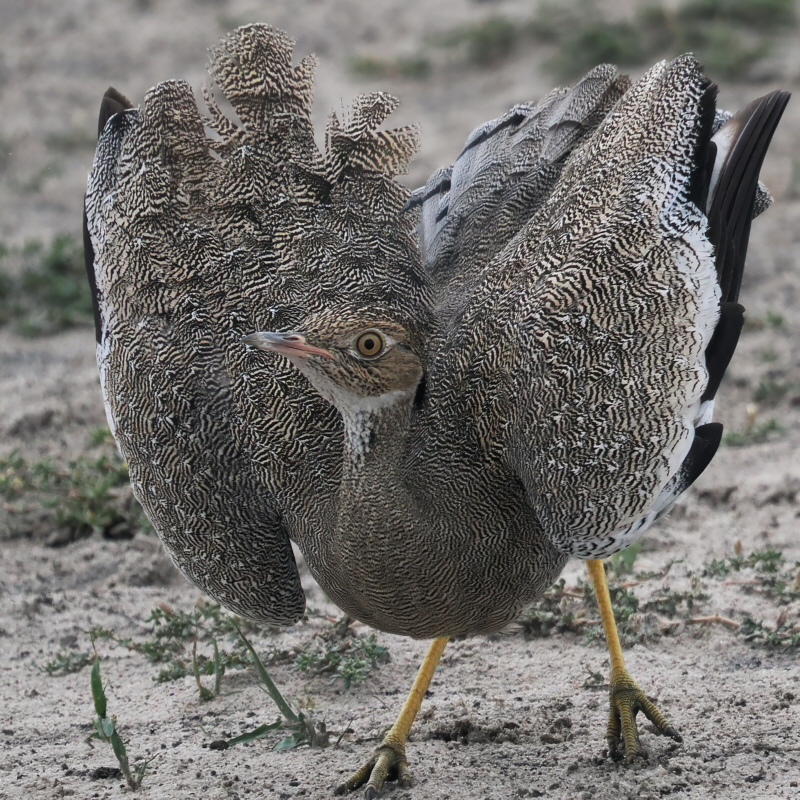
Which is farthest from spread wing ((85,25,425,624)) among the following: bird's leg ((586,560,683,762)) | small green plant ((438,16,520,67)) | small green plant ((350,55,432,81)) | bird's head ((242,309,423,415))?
small green plant ((438,16,520,67))

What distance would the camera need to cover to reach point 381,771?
4.22 metres

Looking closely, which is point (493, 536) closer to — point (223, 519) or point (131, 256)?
point (223, 519)

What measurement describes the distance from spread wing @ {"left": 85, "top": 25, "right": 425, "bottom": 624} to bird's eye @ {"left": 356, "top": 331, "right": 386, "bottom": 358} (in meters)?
0.47

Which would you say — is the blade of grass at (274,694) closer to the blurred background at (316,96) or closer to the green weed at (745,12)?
the blurred background at (316,96)

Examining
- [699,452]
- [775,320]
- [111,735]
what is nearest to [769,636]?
[699,452]

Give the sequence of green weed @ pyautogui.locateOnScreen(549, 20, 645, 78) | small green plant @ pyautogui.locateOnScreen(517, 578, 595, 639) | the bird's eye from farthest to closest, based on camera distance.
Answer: green weed @ pyautogui.locateOnScreen(549, 20, 645, 78) → small green plant @ pyautogui.locateOnScreen(517, 578, 595, 639) → the bird's eye

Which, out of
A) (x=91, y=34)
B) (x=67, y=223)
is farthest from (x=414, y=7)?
(x=67, y=223)

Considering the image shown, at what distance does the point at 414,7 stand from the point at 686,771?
12.0 metres

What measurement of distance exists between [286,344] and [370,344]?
27 cm

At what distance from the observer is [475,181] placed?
4.99 meters

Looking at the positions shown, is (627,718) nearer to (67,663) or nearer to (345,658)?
(345,658)

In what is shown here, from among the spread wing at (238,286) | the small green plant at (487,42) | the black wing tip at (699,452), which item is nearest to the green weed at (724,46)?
the small green plant at (487,42)

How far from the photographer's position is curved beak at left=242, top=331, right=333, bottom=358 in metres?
3.66

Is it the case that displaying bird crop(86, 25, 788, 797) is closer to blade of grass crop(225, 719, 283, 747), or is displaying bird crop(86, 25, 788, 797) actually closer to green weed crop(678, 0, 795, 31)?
blade of grass crop(225, 719, 283, 747)
